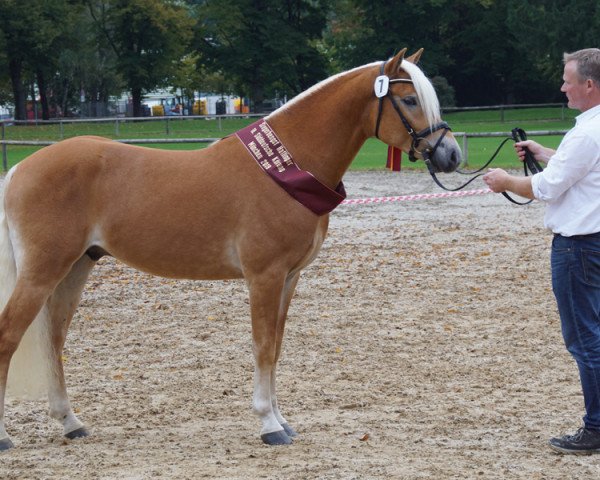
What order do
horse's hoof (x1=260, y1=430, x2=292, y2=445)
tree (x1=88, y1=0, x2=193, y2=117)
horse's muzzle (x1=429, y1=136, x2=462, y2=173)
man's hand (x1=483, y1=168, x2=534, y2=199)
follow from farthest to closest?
tree (x1=88, y1=0, x2=193, y2=117)
horse's hoof (x1=260, y1=430, x2=292, y2=445)
horse's muzzle (x1=429, y1=136, x2=462, y2=173)
man's hand (x1=483, y1=168, x2=534, y2=199)

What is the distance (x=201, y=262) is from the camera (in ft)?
16.8

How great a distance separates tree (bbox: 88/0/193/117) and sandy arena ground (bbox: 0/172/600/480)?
136ft

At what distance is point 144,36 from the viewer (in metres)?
50.9

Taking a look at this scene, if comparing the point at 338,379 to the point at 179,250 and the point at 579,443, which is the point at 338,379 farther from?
the point at 579,443

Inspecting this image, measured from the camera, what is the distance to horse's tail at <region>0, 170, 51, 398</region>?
508cm

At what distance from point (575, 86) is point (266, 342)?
2121 millimetres

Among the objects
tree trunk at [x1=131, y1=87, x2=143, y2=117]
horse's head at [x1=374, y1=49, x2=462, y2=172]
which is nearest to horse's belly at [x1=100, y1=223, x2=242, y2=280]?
horse's head at [x1=374, y1=49, x2=462, y2=172]

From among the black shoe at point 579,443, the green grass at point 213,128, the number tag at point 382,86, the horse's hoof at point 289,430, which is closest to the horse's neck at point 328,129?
the number tag at point 382,86

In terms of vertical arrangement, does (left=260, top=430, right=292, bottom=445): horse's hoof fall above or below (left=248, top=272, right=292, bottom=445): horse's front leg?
below

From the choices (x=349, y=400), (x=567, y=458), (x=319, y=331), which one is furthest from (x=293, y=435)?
(x=319, y=331)

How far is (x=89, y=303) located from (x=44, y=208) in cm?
378

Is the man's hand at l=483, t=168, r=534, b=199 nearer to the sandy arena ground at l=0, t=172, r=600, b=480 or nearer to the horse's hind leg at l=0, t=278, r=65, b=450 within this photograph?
the sandy arena ground at l=0, t=172, r=600, b=480

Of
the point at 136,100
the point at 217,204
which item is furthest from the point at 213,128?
the point at 217,204

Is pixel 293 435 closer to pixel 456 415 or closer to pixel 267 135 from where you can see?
pixel 456 415
